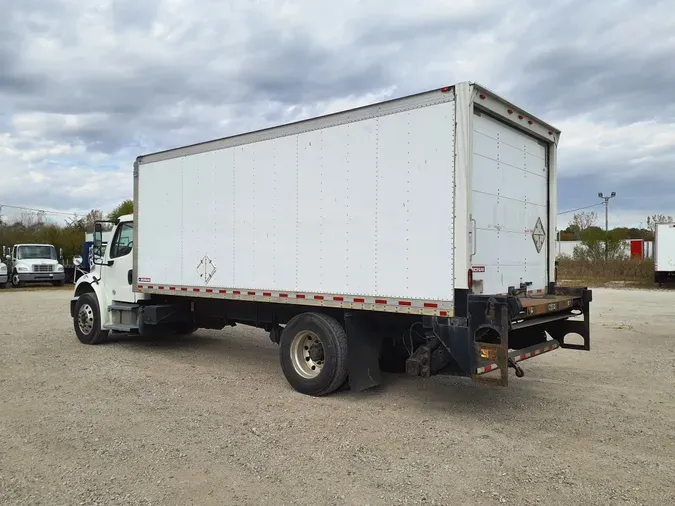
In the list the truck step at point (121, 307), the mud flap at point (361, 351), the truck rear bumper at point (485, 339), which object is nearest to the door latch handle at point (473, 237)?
the truck rear bumper at point (485, 339)

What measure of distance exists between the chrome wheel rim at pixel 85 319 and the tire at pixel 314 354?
510 cm

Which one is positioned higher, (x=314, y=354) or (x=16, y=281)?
(x=16, y=281)

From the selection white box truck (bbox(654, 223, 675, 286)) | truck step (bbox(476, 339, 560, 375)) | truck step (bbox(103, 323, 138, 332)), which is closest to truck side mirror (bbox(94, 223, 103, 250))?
truck step (bbox(103, 323, 138, 332))

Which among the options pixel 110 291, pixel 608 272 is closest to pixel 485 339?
pixel 110 291

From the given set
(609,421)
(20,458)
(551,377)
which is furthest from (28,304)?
(609,421)

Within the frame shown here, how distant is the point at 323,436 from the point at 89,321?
683cm

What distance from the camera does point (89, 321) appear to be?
10.5 metres

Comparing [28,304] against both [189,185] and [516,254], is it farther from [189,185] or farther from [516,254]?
[516,254]

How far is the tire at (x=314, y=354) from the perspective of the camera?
654 cm

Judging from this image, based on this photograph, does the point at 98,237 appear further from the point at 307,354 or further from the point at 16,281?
the point at 16,281

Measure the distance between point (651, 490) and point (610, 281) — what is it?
32965mm

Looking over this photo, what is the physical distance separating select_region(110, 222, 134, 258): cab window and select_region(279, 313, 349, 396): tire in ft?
14.5

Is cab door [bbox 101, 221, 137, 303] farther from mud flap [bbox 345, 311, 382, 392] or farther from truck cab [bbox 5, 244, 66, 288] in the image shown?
truck cab [bbox 5, 244, 66, 288]

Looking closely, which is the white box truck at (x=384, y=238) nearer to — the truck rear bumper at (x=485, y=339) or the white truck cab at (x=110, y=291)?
the truck rear bumper at (x=485, y=339)
